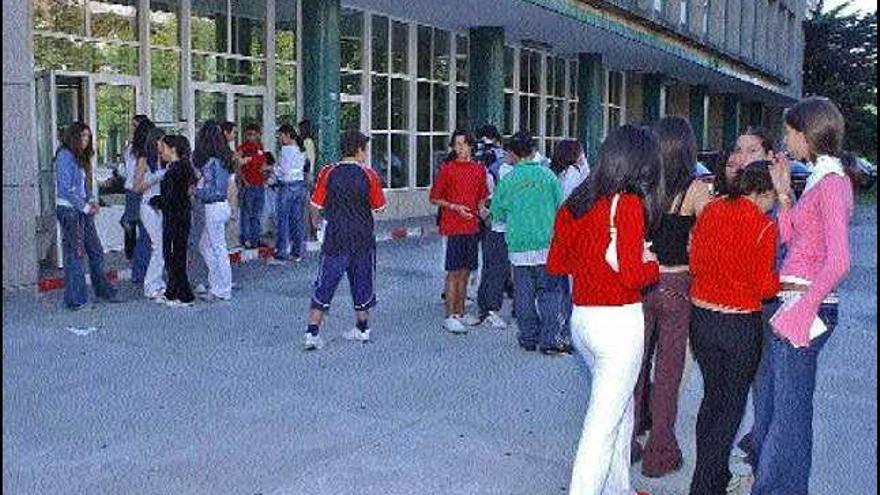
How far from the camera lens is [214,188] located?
941 cm

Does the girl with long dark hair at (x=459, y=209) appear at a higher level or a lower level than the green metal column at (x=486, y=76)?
lower

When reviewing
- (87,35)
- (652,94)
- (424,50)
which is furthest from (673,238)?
(652,94)

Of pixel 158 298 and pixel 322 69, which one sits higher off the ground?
pixel 322 69

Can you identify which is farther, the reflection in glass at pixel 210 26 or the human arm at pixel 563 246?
the reflection in glass at pixel 210 26

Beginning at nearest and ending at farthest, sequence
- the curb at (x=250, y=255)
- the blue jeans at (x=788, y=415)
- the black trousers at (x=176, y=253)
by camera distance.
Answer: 1. the blue jeans at (x=788, y=415)
2. the black trousers at (x=176, y=253)
3. the curb at (x=250, y=255)

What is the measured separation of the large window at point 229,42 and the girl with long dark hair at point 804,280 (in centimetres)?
1249

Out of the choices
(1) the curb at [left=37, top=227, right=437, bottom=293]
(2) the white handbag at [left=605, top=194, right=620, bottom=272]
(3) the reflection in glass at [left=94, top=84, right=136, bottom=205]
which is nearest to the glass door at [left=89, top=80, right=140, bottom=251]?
(3) the reflection in glass at [left=94, top=84, right=136, bottom=205]

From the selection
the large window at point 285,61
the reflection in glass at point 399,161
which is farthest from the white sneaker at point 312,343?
the reflection in glass at point 399,161

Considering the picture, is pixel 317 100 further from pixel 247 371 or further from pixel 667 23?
pixel 667 23

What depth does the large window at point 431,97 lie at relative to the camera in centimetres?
2123

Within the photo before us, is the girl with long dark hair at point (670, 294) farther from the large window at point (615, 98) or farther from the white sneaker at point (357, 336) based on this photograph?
the large window at point (615, 98)

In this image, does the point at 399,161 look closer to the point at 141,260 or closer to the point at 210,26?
the point at 210,26

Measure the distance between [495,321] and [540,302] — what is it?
1.16 m

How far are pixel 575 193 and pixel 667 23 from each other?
78.8 ft
